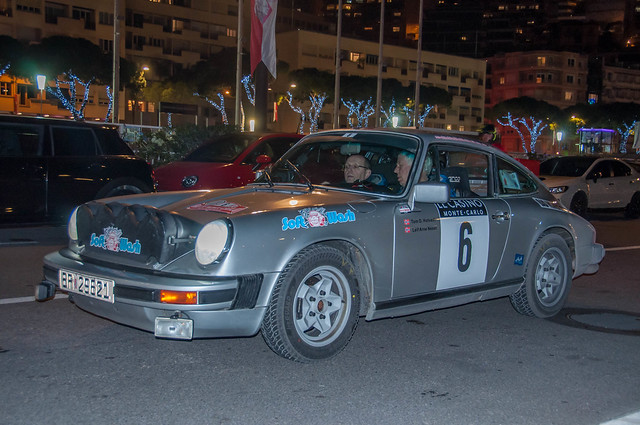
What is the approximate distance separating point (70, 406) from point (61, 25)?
60.7 meters

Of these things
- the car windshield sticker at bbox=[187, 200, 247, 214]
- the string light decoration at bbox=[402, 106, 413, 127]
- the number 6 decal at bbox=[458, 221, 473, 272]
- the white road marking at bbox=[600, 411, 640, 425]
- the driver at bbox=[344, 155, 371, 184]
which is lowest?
the white road marking at bbox=[600, 411, 640, 425]

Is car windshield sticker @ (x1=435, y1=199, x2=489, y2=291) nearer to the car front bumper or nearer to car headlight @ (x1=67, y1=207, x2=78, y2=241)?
the car front bumper

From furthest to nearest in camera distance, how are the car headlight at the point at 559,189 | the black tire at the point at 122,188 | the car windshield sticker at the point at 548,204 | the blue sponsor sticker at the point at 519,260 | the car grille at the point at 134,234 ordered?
the car headlight at the point at 559,189 < the black tire at the point at 122,188 < the car windshield sticker at the point at 548,204 < the blue sponsor sticker at the point at 519,260 < the car grille at the point at 134,234

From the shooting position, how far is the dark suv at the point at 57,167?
9.75m

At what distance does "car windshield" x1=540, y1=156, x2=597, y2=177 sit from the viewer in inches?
674

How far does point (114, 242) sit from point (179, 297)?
0.80 m

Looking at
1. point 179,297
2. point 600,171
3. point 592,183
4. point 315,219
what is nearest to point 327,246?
point 315,219

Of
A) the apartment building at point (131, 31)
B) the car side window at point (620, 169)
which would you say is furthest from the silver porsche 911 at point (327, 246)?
the apartment building at point (131, 31)

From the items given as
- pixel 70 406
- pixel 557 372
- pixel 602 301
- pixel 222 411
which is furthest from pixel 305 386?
pixel 602 301

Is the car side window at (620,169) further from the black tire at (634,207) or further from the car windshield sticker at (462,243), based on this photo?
the car windshield sticker at (462,243)

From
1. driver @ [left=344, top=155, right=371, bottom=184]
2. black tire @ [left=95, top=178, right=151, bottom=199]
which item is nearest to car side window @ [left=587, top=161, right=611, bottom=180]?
black tire @ [left=95, top=178, right=151, bottom=199]

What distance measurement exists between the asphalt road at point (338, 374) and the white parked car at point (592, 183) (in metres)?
10.3

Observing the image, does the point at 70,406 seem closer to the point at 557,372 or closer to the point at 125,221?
the point at 125,221

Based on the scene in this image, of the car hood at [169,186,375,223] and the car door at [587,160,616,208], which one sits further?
the car door at [587,160,616,208]
